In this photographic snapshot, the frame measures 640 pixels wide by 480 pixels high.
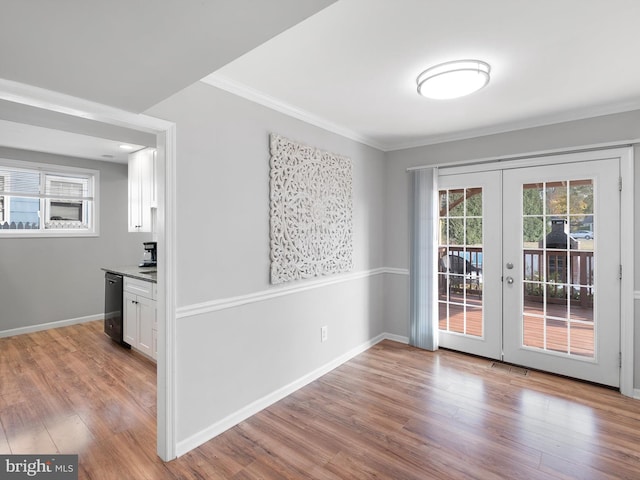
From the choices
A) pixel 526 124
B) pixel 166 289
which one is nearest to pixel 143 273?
pixel 166 289

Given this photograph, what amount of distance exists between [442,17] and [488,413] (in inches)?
105

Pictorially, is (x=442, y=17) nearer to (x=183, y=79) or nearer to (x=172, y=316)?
(x=183, y=79)

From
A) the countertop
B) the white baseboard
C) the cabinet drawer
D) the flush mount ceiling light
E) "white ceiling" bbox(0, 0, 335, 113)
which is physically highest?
the flush mount ceiling light

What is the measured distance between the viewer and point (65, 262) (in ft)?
16.3

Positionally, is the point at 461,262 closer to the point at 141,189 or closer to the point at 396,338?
the point at 396,338

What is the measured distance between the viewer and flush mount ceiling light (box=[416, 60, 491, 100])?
84.3 inches

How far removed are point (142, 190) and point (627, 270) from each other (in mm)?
4873

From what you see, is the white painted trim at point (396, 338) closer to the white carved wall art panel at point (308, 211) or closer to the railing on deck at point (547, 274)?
the railing on deck at point (547, 274)

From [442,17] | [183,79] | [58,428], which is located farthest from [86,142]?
[442,17]

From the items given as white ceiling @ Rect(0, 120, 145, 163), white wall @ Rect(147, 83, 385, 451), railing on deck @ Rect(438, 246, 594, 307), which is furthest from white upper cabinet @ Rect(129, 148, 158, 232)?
railing on deck @ Rect(438, 246, 594, 307)

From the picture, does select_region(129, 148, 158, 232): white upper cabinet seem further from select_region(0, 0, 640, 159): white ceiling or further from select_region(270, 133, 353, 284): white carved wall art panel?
select_region(270, 133, 353, 284): white carved wall art panel

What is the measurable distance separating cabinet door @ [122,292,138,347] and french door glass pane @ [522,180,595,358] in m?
4.09

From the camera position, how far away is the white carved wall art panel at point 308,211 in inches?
108

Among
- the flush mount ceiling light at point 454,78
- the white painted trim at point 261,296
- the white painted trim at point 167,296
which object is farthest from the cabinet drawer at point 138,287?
the flush mount ceiling light at point 454,78
